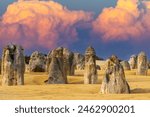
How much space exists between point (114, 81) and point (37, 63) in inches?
856

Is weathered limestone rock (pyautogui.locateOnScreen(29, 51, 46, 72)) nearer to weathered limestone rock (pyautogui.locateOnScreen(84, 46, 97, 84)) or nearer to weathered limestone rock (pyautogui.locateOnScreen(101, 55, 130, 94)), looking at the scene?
weathered limestone rock (pyautogui.locateOnScreen(84, 46, 97, 84))

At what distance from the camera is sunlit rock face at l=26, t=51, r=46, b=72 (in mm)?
43253

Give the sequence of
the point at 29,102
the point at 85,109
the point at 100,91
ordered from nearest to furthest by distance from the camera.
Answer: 1. the point at 85,109
2. the point at 29,102
3. the point at 100,91

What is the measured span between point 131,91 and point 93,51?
7956mm

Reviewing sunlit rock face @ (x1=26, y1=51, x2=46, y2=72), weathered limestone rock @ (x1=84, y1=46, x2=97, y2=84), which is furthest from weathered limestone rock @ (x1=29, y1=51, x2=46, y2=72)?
weathered limestone rock @ (x1=84, y1=46, x2=97, y2=84)

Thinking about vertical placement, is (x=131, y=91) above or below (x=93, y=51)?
below

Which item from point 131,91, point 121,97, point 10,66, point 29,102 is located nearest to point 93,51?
point 10,66

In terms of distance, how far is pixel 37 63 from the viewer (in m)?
43.8

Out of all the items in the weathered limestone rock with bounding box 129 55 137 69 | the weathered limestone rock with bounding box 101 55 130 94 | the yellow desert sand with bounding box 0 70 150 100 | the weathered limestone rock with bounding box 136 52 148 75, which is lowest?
the yellow desert sand with bounding box 0 70 150 100

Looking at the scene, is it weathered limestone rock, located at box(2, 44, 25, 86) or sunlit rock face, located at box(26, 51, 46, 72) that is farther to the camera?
sunlit rock face, located at box(26, 51, 46, 72)

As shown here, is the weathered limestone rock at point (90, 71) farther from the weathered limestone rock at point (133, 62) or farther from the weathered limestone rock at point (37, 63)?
the weathered limestone rock at point (133, 62)

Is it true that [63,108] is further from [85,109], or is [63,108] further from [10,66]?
[10,66]

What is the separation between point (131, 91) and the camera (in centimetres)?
2355

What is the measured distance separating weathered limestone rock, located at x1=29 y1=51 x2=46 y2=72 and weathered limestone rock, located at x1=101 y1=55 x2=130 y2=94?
20.8 m
